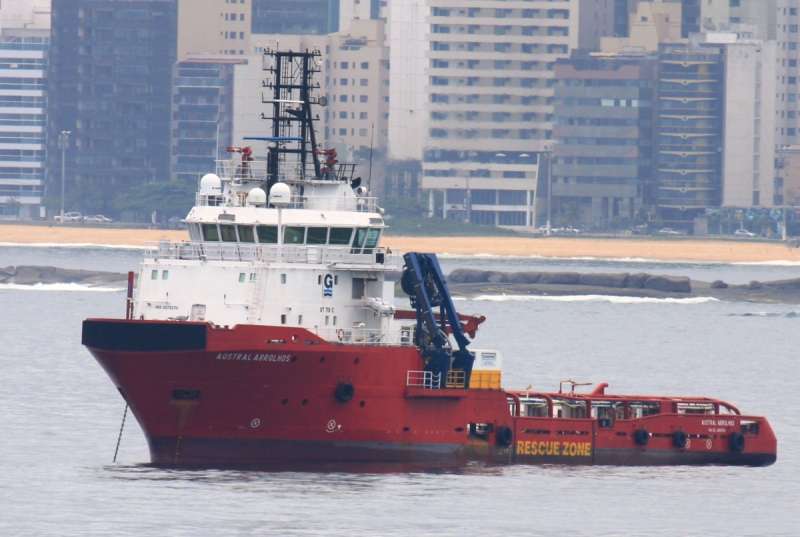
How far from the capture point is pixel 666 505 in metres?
54.9

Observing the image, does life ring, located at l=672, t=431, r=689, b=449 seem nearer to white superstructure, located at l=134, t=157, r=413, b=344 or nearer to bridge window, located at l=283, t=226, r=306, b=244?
white superstructure, located at l=134, t=157, r=413, b=344

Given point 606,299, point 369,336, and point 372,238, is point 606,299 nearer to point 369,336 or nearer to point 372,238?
point 372,238

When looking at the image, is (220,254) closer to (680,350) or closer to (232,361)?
(232,361)

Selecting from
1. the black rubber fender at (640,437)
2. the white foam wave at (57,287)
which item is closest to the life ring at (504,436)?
the black rubber fender at (640,437)

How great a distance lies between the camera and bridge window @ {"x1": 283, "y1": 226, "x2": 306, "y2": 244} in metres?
57.4

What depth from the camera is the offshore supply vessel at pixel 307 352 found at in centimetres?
5472

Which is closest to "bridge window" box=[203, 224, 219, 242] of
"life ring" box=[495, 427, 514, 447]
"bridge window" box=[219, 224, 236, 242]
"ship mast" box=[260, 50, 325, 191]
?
"bridge window" box=[219, 224, 236, 242]

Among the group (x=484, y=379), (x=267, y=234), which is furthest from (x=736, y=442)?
(x=267, y=234)

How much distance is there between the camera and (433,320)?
5766cm

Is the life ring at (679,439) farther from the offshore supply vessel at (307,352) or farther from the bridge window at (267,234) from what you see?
the bridge window at (267,234)

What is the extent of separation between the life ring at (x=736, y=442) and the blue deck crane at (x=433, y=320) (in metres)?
9.10

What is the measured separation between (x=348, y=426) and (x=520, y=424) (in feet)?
18.5

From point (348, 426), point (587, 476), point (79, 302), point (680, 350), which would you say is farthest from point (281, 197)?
point (79, 302)

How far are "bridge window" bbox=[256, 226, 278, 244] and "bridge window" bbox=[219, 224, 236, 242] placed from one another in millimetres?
666
